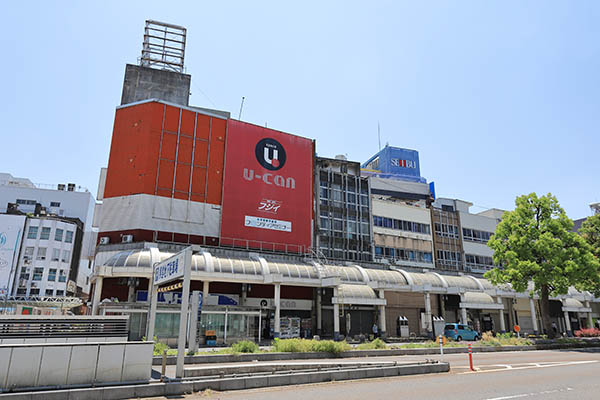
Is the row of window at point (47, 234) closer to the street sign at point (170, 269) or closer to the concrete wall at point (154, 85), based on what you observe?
the concrete wall at point (154, 85)

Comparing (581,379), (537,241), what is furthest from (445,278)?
(581,379)

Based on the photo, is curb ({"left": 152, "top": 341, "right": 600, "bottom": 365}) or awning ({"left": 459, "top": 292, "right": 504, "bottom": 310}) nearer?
curb ({"left": 152, "top": 341, "right": 600, "bottom": 365})

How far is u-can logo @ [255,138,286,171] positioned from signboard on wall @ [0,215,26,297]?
4682 centimetres

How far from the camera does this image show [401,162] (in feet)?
267

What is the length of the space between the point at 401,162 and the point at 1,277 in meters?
71.7

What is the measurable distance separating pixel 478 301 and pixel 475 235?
18.9 metres

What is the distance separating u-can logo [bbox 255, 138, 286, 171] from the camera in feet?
152

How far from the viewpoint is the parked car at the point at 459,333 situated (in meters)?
35.9

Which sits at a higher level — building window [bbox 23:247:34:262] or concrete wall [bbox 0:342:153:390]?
building window [bbox 23:247:34:262]

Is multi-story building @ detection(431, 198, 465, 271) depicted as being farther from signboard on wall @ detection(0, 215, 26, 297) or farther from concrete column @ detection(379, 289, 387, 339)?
signboard on wall @ detection(0, 215, 26, 297)

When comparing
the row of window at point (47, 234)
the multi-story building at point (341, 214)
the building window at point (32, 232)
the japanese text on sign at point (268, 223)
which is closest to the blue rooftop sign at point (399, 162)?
the multi-story building at point (341, 214)

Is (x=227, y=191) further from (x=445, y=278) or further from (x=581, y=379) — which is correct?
(x=581, y=379)

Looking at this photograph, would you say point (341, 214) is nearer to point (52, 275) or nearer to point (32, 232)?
point (52, 275)

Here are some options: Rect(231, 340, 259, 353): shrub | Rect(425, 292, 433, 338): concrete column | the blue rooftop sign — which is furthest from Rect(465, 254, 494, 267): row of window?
Rect(231, 340, 259, 353): shrub
